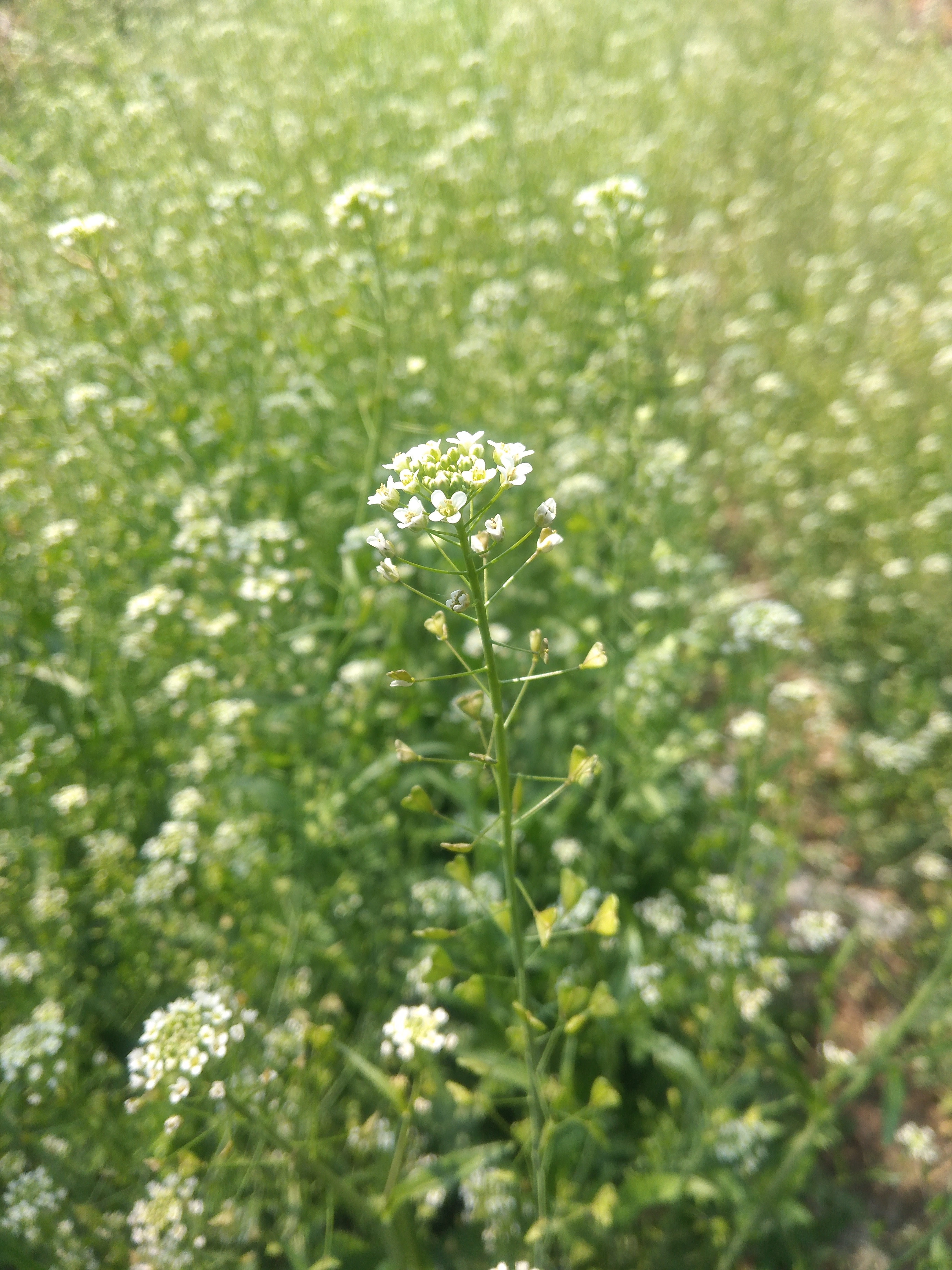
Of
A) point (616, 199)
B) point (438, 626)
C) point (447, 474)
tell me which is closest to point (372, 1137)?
point (438, 626)

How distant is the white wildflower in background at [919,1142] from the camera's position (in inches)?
87.4

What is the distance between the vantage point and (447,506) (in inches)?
47.1

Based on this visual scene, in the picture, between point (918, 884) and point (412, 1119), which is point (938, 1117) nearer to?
point (918, 884)

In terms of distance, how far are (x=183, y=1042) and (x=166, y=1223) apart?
0.64 metres

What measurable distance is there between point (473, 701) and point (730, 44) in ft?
31.8

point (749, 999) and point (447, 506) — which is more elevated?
point (447, 506)

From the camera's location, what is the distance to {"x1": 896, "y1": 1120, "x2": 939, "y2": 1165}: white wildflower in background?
87.4 inches

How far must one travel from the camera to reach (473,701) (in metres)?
1.30

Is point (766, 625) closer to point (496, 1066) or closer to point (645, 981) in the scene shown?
point (645, 981)

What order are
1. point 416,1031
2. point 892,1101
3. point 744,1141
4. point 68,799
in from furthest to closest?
1. point 68,799
2. point 744,1141
3. point 892,1101
4. point 416,1031

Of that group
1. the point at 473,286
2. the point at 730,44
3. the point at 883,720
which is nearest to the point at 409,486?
the point at 883,720

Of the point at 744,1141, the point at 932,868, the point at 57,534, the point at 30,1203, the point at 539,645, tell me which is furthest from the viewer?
the point at 57,534

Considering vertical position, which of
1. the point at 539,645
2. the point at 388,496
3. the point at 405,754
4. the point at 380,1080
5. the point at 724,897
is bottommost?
the point at 724,897

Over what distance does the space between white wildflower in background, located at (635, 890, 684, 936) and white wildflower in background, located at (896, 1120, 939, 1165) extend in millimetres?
850
